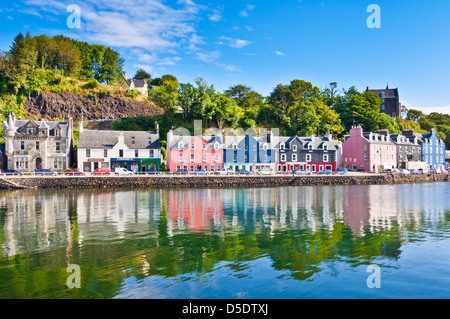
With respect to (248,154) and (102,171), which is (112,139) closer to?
(102,171)

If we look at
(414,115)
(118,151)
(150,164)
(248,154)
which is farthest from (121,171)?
(414,115)

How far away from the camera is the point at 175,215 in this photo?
89.9ft

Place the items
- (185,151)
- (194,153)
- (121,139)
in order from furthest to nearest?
(194,153) → (185,151) → (121,139)

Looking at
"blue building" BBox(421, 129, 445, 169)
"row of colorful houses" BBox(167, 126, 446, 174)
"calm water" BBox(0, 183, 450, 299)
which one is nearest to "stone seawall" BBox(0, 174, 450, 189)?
"row of colorful houses" BBox(167, 126, 446, 174)

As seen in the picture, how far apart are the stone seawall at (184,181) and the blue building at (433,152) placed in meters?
25.9

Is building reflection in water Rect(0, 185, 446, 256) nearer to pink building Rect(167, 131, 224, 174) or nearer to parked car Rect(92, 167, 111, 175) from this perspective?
parked car Rect(92, 167, 111, 175)

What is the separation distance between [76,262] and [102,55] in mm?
84333

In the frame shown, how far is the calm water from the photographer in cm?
1251

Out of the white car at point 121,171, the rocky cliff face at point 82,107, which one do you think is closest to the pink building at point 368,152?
the white car at point 121,171

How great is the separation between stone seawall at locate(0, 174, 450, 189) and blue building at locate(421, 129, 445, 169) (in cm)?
2587

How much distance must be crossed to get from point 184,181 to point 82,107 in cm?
4114
